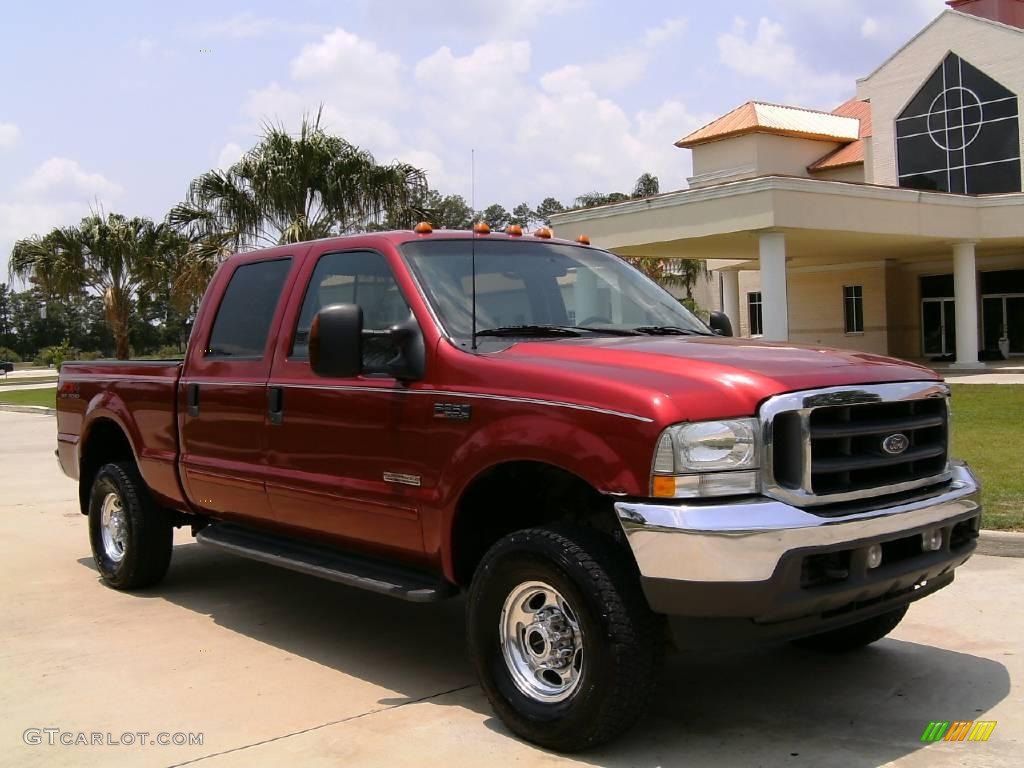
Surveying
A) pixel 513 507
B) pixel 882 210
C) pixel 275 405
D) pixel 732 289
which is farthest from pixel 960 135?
pixel 513 507

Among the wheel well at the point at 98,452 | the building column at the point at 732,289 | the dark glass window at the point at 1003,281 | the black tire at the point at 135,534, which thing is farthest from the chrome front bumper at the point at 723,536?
the building column at the point at 732,289

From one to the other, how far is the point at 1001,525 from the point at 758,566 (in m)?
4.61

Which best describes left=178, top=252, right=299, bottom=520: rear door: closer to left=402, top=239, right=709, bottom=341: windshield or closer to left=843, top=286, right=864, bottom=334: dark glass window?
left=402, top=239, right=709, bottom=341: windshield

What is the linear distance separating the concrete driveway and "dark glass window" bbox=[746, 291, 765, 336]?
117 feet

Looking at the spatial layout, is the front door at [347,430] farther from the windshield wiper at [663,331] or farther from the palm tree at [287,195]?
the palm tree at [287,195]

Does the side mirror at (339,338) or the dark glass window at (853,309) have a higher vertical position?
the dark glass window at (853,309)

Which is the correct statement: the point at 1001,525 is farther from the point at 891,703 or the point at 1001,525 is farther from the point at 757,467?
the point at 757,467

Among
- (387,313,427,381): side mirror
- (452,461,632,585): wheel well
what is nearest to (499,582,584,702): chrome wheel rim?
(452,461,632,585): wheel well

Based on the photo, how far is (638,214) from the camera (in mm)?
27469

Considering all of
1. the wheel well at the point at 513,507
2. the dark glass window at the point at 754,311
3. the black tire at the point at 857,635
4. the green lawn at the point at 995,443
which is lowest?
the black tire at the point at 857,635

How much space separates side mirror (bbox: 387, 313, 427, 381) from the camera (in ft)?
15.5

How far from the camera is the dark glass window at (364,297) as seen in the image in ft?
16.3

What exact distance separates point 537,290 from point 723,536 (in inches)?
80.2

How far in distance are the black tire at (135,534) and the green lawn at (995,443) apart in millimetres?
5550
